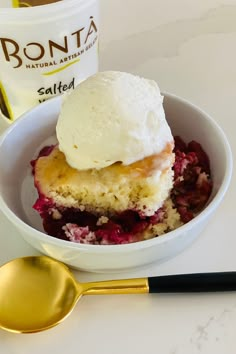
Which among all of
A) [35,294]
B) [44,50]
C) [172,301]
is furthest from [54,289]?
[44,50]

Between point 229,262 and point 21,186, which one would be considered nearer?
point 229,262

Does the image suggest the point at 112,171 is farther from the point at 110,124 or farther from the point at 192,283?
the point at 192,283

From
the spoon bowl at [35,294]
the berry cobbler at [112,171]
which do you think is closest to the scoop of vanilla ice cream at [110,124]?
the berry cobbler at [112,171]

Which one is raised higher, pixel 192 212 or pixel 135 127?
pixel 135 127

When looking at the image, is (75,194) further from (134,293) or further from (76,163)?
(134,293)

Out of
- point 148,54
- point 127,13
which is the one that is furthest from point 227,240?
point 127,13

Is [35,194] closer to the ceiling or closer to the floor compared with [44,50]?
closer to the floor
